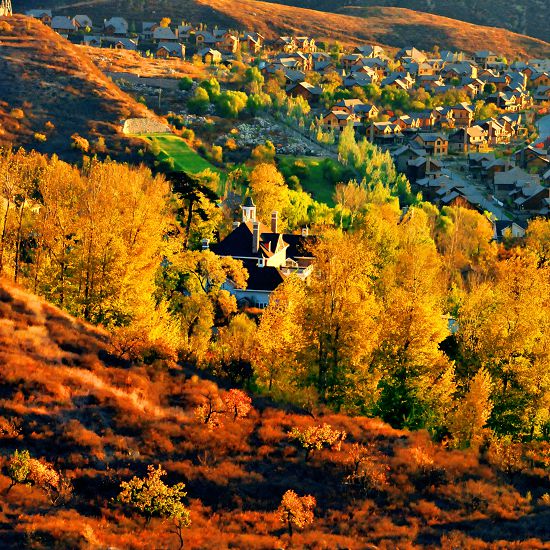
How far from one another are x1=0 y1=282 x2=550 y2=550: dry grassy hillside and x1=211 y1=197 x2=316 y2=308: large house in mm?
25236

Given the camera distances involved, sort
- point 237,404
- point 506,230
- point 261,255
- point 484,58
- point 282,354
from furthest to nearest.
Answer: point 484,58 → point 506,230 → point 261,255 → point 282,354 → point 237,404

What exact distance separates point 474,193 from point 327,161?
2052cm

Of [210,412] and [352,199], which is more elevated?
[210,412]

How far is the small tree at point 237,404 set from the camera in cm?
3306

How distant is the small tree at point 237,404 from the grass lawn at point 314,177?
204 ft

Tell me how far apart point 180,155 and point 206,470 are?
7396 cm

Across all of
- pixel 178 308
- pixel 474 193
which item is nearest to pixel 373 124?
pixel 474 193

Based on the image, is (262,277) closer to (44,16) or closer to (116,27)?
(116,27)

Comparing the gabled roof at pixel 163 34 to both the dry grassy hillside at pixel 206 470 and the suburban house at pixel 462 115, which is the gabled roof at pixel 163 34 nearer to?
the suburban house at pixel 462 115

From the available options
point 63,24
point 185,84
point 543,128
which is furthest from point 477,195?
point 63,24

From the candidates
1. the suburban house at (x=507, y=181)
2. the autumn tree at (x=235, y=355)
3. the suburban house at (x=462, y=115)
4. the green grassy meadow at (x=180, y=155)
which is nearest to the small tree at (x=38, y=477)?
the autumn tree at (x=235, y=355)

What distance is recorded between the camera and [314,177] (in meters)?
102

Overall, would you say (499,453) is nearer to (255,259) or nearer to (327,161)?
(255,259)

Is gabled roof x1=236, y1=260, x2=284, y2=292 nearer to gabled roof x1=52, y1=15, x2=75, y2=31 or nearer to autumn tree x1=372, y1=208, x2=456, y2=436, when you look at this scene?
autumn tree x1=372, y1=208, x2=456, y2=436
